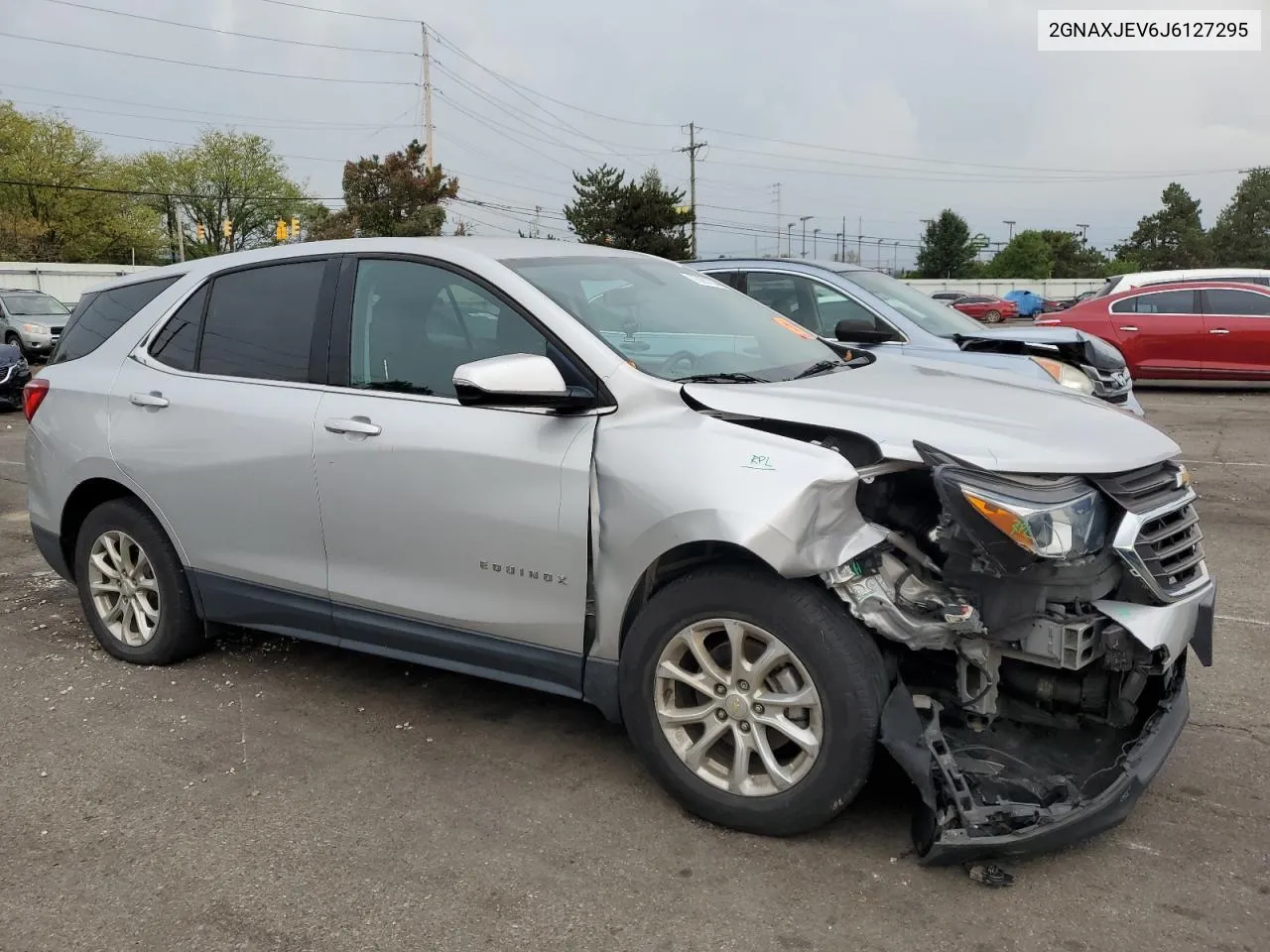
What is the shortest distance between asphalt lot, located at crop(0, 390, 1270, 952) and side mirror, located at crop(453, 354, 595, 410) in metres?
1.28

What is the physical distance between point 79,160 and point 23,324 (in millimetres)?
52126

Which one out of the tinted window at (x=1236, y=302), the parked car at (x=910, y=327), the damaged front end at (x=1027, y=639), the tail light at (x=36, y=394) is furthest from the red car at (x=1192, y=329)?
the tail light at (x=36, y=394)

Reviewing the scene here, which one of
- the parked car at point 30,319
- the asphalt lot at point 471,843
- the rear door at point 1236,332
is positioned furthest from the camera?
the parked car at point 30,319

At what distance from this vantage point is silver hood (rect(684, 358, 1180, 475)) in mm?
2877

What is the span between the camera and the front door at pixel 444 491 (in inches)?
131

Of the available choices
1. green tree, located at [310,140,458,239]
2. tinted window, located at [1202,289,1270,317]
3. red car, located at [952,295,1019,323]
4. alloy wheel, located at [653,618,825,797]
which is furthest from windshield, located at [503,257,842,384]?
red car, located at [952,295,1019,323]

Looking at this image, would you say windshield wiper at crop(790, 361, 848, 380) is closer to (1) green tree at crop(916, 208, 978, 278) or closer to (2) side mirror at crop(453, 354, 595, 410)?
(2) side mirror at crop(453, 354, 595, 410)

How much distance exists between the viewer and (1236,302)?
14.1m

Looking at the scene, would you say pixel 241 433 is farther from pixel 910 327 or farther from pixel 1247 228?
pixel 1247 228

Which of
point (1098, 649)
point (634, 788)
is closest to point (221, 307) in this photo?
point (634, 788)

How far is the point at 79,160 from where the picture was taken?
2564 inches

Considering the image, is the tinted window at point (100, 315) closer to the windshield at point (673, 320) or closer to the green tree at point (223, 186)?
the windshield at point (673, 320)

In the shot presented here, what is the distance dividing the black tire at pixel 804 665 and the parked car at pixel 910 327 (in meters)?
3.96

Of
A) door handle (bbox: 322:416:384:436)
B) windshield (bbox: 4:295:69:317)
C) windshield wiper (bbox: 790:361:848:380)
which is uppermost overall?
windshield (bbox: 4:295:69:317)
